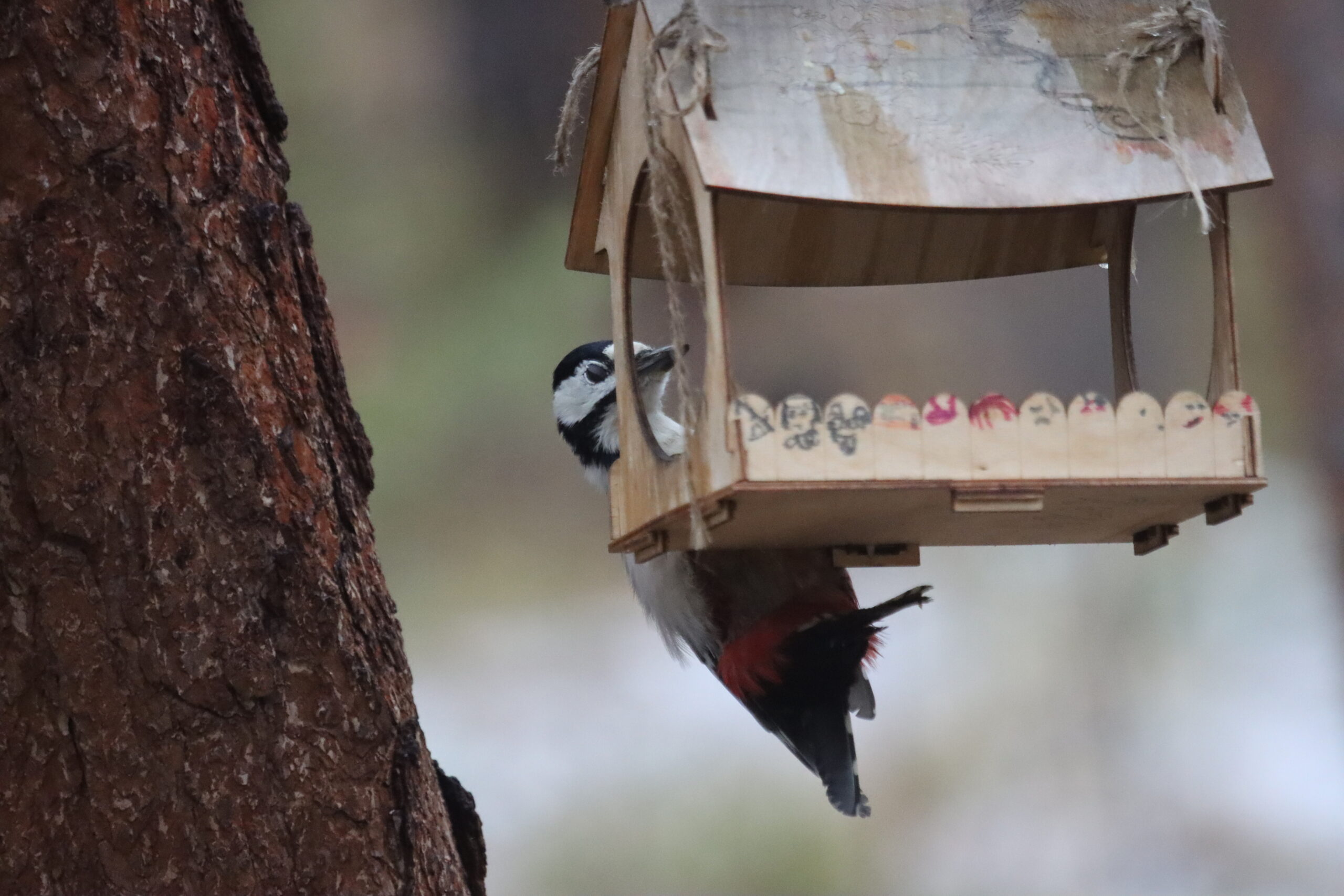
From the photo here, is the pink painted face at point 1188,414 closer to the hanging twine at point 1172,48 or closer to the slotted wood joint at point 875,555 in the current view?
the hanging twine at point 1172,48

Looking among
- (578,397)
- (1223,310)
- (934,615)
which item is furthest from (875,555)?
(934,615)

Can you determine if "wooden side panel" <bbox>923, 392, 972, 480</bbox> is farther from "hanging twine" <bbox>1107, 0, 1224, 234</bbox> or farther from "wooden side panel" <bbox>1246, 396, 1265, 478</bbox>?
"hanging twine" <bbox>1107, 0, 1224, 234</bbox>

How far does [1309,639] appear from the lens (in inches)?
159

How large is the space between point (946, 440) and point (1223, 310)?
1.33 feet

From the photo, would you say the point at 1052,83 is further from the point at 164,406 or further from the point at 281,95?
the point at 281,95

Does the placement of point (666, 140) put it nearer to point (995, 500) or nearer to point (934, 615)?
point (995, 500)

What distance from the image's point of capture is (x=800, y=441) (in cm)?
142

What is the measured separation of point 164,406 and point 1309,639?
3.47 meters

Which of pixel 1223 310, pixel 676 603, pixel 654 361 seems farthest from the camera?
pixel 676 603

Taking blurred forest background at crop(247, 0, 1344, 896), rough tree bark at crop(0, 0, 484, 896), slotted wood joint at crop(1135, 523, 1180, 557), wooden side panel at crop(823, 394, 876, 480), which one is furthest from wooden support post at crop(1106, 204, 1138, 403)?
blurred forest background at crop(247, 0, 1344, 896)

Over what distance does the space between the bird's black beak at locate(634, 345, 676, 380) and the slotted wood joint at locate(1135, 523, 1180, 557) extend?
2.35ft

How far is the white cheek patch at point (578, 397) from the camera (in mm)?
2611

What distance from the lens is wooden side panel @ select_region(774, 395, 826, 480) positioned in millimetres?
1406

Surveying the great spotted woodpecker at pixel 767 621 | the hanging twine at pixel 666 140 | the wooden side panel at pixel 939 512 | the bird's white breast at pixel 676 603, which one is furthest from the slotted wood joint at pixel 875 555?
the bird's white breast at pixel 676 603
